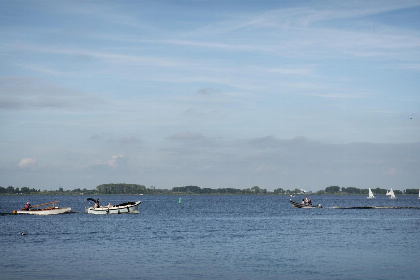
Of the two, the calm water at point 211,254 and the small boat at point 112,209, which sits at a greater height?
the small boat at point 112,209

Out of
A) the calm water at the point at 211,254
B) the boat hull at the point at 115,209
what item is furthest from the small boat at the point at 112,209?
the calm water at the point at 211,254

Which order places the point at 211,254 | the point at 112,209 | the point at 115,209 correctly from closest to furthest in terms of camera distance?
the point at 211,254 → the point at 112,209 → the point at 115,209

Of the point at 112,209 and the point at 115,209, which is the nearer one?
the point at 112,209

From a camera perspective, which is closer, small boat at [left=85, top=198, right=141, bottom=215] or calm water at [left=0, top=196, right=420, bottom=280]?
calm water at [left=0, top=196, right=420, bottom=280]

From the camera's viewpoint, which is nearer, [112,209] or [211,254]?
[211,254]

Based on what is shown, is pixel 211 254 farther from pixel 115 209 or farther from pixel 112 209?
pixel 115 209

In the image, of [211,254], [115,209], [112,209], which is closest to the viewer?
[211,254]

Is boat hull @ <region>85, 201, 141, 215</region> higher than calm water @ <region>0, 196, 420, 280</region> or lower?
higher

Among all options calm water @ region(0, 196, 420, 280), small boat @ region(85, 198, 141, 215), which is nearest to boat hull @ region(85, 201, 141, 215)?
small boat @ region(85, 198, 141, 215)

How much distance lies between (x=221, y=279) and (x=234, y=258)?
1009 cm

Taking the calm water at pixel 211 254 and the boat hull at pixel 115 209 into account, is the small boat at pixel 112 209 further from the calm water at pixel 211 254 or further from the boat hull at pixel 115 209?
the calm water at pixel 211 254

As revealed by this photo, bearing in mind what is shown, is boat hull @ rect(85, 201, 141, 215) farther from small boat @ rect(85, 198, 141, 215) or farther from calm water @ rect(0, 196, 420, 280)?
calm water @ rect(0, 196, 420, 280)

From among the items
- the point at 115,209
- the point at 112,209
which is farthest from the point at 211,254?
the point at 115,209

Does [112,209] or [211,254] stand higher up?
[112,209]
